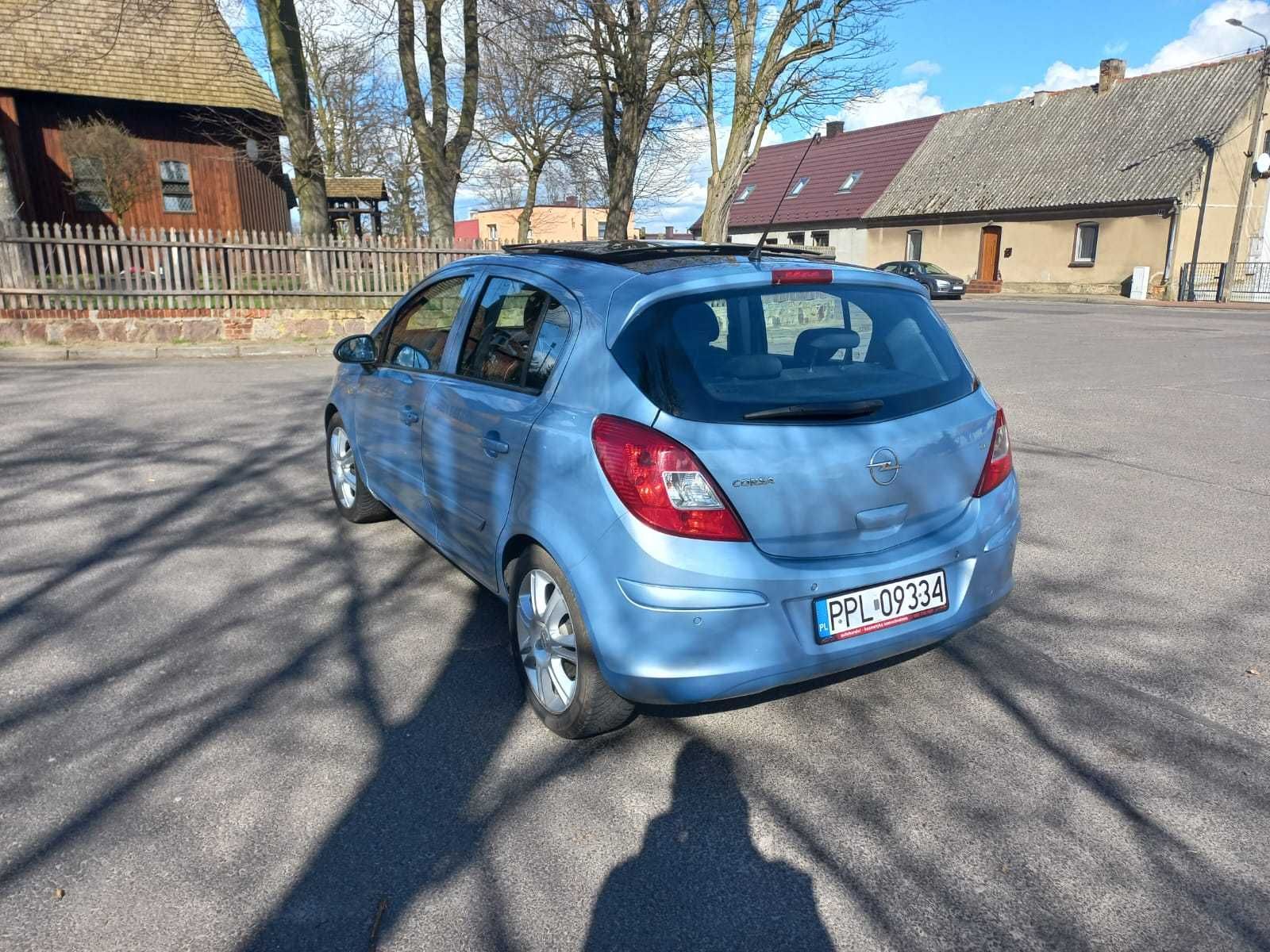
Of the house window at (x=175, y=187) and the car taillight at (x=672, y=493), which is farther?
the house window at (x=175, y=187)

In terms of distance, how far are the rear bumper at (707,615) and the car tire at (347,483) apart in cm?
277

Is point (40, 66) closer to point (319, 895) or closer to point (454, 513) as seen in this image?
point (454, 513)

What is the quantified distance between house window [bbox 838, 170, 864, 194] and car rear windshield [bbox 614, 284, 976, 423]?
46805 mm

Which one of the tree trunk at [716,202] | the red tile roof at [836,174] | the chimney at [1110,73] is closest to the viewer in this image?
the tree trunk at [716,202]

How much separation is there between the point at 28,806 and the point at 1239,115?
4183 centimetres

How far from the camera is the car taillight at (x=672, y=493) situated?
2.80 metres

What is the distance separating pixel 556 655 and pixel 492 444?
826 millimetres

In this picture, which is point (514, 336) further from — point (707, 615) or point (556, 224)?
point (556, 224)

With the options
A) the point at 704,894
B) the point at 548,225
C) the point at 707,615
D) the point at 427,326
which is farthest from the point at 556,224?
the point at 704,894

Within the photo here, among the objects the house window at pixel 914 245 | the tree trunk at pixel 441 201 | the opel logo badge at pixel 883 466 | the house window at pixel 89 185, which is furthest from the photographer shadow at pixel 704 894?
the house window at pixel 914 245

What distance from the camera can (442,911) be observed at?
242 cm

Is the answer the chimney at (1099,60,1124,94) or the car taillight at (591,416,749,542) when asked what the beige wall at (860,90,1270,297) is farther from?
the car taillight at (591,416,749,542)

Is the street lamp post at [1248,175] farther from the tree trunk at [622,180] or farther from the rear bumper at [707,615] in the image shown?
the rear bumper at [707,615]

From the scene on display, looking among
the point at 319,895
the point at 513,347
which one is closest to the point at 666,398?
the point at 513,347
